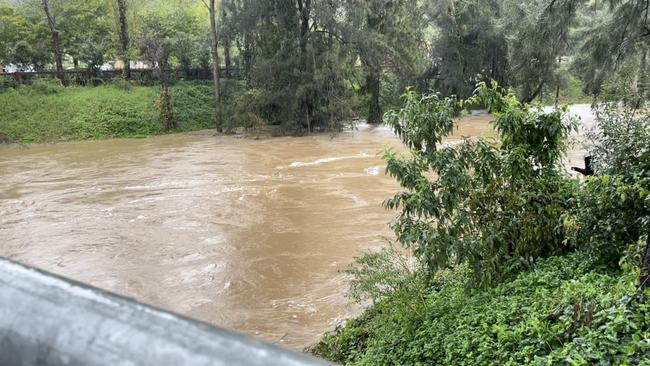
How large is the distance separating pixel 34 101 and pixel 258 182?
15.3 meters

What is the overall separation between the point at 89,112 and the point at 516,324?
24271 mm

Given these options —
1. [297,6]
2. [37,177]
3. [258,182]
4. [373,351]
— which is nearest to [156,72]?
[297,6]

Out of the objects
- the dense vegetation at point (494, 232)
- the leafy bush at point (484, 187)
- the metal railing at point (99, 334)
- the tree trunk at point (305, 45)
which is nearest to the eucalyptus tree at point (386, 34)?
the tree trunk at point (305, 45)

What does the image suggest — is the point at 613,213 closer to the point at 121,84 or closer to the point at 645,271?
the point at 645,271

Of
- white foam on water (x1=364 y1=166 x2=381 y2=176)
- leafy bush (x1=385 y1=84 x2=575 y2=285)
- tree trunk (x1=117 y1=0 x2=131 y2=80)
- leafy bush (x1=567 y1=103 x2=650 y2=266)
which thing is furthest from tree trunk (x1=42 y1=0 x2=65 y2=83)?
leafy bush (x1=567 y1=103 x2=650 y2=266)

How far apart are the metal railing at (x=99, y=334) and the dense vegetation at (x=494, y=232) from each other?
4.06 meters

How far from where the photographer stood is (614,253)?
16.6ft

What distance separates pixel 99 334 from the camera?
0.49 metres

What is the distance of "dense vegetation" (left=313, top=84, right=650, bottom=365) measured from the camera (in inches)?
185

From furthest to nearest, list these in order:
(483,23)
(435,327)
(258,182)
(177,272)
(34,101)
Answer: (483,23) → (34,101) → (258,182) → (177,272) → (435,327)

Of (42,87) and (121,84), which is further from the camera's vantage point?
(121,84)

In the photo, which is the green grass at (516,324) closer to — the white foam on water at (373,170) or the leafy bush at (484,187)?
the leafy bush at (484,187)

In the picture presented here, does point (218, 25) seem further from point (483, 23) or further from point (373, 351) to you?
point (373, 351)

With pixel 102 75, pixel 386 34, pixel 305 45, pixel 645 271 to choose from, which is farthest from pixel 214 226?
pixel 102 75
